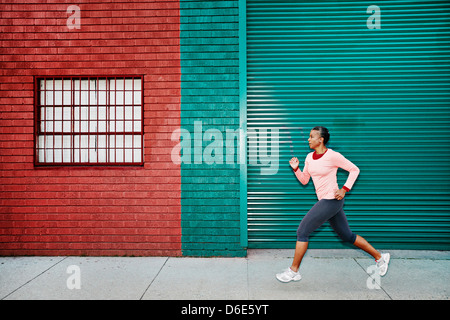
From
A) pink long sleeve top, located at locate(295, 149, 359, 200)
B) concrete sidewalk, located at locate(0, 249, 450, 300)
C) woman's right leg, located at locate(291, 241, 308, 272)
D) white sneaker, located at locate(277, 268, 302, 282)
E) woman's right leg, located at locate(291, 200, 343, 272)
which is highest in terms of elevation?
pink long sleeve top, located at locate(295, 149, 359, 200)

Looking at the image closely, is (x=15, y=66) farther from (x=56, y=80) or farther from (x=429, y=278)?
(x=429, y=278)

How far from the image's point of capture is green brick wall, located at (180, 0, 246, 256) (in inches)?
207

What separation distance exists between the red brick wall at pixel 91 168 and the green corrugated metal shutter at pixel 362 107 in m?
1.51

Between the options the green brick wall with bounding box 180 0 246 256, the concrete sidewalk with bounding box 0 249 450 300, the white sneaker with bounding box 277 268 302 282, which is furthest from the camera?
the green brick wall with bounding box 180 0 246 256

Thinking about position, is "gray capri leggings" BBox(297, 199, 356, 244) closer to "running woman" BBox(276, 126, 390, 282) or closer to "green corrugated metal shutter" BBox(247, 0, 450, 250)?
"running woman" BBox(276, 126, 390, 282)

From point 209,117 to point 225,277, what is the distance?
257 cm

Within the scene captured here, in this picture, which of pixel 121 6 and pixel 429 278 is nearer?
pixel 429 278

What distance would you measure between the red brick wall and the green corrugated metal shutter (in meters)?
1.51

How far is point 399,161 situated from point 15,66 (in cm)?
693

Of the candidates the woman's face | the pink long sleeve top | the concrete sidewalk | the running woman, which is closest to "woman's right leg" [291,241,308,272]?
the running woman

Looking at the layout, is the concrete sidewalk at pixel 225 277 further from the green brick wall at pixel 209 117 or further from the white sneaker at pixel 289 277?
the green brick wall at pixel 209 117

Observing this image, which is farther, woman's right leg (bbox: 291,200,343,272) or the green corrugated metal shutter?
the green corrugated metal shutter

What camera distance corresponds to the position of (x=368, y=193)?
17.8 ft

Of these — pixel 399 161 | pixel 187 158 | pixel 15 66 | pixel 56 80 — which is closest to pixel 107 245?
pixel 187 158
